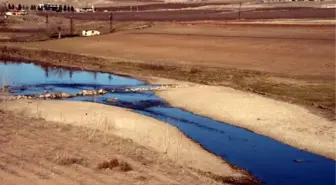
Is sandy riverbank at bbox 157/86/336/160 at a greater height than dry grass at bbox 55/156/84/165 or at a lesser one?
lesser

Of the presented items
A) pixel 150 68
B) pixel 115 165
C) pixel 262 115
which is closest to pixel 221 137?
pixel 262 115

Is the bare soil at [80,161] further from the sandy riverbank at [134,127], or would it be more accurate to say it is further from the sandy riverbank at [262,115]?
the sandy riverbank at [262,115]

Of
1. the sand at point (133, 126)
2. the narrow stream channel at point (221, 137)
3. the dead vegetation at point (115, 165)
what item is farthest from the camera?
the sand at point (133, 126)

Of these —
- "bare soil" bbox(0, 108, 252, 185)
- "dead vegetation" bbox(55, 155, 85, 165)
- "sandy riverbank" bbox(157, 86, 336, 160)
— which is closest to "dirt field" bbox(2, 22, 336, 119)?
"sandy riverbank" bbox(157, 86, 336, 160)

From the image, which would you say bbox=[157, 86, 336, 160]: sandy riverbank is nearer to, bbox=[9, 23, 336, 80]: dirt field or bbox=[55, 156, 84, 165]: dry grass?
bbox=[9, 23, 336, 80]: dirt field

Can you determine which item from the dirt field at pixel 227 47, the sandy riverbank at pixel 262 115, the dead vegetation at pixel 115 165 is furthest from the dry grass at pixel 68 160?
the dirt field at pixel 227 47

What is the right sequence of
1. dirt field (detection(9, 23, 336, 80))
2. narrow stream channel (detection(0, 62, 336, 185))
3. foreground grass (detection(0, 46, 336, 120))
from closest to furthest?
narrow stream channel (detection(0, 62, 336, 185))
foreground grass (detection(0, 46, 336, 120))
dirt field (detection(9, 23, 336, 80))

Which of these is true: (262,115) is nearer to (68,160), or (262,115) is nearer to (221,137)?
(221,137)

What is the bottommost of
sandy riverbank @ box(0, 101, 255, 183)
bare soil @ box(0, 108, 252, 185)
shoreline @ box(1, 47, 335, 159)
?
shoreline @ box(1, 47, 335, 159)
